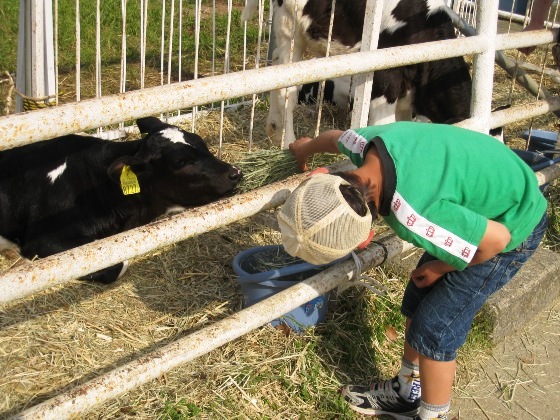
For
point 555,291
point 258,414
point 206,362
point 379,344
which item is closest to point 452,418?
point 379,344

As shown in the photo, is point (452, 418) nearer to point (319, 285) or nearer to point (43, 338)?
point (319, 285)

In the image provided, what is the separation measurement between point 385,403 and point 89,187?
2.13m

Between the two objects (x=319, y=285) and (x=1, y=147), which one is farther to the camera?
(x=319, y=285)

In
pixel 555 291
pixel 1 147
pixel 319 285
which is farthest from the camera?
pixel 555 291

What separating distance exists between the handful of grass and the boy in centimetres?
34

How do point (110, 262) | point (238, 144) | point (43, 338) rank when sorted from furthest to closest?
point (238, 144)
point (43, 338)
point (110, 262)

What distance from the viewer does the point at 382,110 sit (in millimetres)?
5844

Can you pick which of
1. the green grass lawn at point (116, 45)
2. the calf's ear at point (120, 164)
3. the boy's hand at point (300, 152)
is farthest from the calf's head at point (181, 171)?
the green grass lawn at point (116, 45)

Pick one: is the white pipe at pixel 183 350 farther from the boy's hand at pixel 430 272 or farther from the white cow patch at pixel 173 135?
the white cow patch at pixel 173 135

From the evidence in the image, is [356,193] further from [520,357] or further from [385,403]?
[520,357]

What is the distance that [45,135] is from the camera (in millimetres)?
1979

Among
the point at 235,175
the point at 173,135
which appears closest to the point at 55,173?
the point at 173,135

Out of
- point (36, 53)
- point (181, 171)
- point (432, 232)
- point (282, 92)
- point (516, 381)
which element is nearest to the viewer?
point (432, 232)

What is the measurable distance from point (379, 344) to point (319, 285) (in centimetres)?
84
